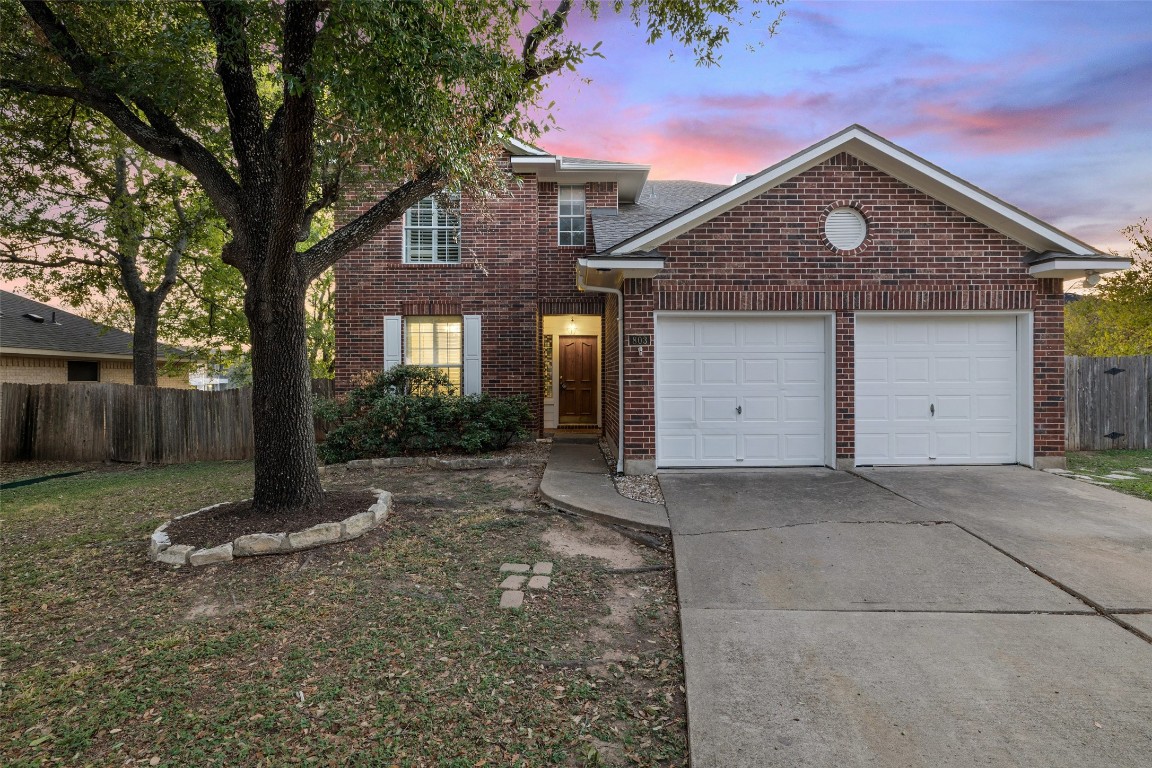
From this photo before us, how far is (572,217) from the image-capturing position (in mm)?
11070

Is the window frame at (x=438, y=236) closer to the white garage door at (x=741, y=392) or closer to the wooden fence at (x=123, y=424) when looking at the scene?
the wooden fence at (x=123, y=424)

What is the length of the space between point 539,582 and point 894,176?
286 inches

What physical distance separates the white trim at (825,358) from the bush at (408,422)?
3066 millimetres

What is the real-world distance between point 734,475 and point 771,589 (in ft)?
11.6

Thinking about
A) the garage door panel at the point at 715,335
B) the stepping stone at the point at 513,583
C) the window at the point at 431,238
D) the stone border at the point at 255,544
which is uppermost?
the window at the point at 431,238

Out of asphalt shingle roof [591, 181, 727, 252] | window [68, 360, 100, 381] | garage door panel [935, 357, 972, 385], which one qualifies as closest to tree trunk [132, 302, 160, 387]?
window [68, 360, 100, 381]

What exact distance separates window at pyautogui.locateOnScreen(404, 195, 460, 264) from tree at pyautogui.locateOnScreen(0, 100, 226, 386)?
3.68 meters

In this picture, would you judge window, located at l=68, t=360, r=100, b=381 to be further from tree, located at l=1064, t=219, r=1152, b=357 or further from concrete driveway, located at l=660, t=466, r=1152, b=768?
tree, located at l=1064, t=219, r=1152, b=357

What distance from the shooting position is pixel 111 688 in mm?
2783

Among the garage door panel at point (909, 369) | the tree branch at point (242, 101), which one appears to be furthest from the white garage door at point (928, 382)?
the tree branch at point (242, 101)

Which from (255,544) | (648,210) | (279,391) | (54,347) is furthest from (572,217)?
(54,347)

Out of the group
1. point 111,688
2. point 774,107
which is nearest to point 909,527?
point 111,688

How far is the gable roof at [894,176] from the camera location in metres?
6.97

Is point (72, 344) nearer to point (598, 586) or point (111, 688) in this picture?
point (111, 688)
